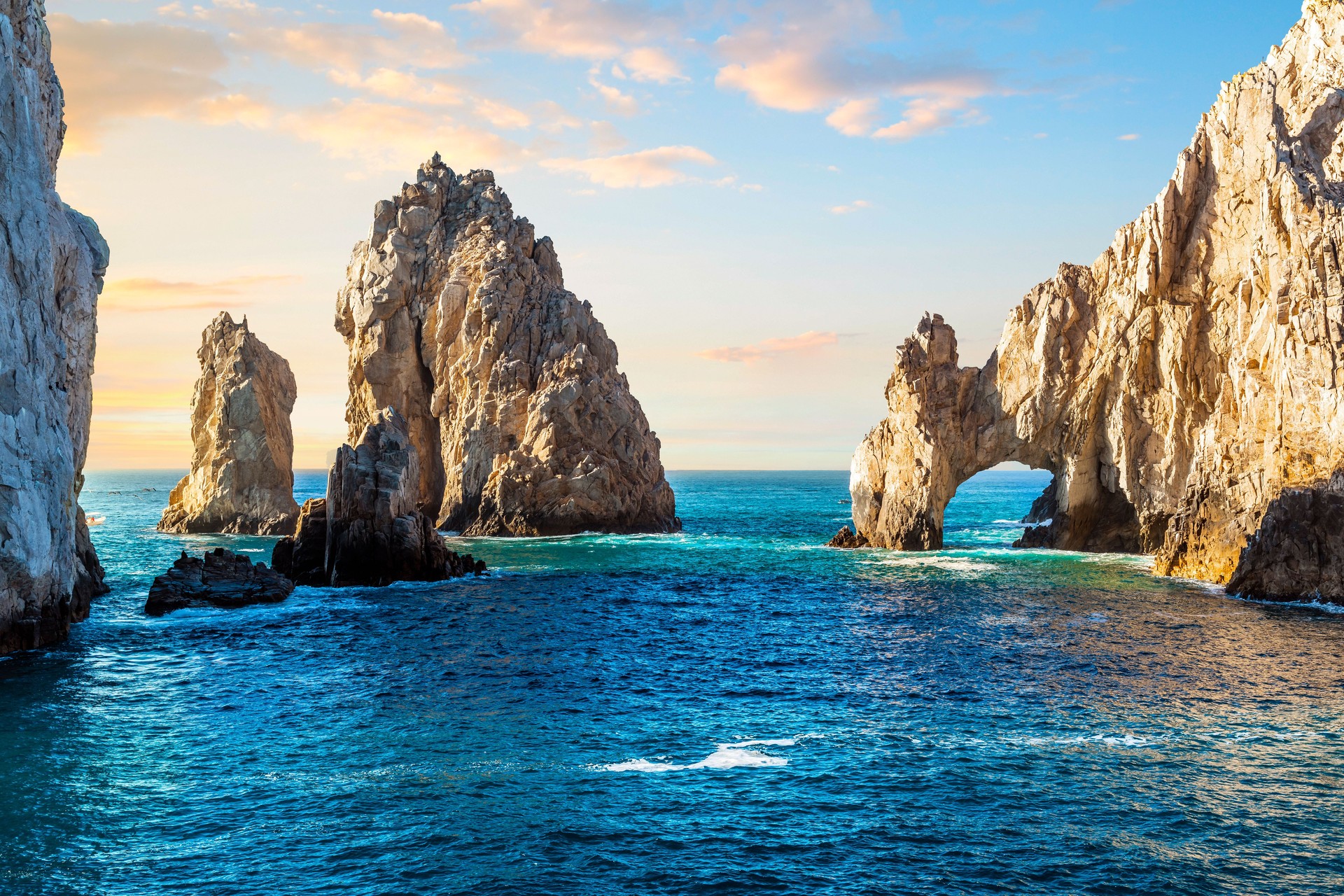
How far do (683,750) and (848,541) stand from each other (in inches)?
2223

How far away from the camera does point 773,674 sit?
3666 cm

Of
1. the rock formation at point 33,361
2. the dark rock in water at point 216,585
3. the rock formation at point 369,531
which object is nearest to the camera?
the rock formation at point 33,361

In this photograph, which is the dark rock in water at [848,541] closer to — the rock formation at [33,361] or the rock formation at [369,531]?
the rock formation at [369,531]

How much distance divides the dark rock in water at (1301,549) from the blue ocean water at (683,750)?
2.54 m

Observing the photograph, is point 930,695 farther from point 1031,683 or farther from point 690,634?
point 690,634

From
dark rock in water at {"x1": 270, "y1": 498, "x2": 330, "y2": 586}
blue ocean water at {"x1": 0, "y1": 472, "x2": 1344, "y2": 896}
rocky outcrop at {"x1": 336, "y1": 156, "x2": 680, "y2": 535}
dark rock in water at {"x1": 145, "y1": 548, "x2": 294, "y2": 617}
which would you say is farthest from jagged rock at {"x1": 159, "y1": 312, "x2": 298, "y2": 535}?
blue ocean water at {"x1": 0, "y1": 472, "x2": 1344, "y2": 896}

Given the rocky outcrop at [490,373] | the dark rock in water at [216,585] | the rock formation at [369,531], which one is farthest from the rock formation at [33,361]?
the rocky outcrop at [490,373]

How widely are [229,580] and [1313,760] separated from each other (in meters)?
48.8

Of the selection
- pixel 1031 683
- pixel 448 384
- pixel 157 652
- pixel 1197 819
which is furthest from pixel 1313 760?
pixel 448 384

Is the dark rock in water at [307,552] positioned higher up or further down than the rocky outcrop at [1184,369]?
further down

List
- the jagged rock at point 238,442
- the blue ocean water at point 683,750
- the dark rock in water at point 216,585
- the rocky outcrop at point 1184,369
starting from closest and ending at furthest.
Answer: the blue ocean water at point 683,750 < the dark rock in water at point 216,585 < the rocky outcrop at point 1184,369 < the jagged rock at point 238,442

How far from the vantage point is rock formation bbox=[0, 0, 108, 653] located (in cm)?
3644

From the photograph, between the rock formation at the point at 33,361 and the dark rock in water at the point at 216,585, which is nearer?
the rock formation at the point at 33,361

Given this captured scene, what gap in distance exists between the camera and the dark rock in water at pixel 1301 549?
4766 cm
